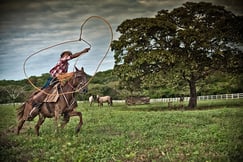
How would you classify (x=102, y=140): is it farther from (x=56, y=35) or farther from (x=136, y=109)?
(x=56, y=35)

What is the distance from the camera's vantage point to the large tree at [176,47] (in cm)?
607

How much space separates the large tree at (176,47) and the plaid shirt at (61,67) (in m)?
0.63

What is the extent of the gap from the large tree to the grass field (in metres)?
0.40

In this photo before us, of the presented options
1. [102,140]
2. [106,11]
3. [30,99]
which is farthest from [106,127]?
[106,11]

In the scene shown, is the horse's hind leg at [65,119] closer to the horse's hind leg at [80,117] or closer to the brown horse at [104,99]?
the horse's hind leg at [80,117]

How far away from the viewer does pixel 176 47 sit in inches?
240

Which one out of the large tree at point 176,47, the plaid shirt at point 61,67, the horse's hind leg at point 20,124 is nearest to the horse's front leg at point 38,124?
the horse's hind leg at point 20,124

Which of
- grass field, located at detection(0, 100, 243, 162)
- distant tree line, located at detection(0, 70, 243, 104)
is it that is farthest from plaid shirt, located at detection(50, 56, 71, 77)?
grass field, located at detection(0, 100, 243, 162)

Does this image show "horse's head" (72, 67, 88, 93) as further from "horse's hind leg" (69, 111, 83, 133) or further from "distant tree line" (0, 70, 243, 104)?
"horse's hind leg" (69, 111, 83, 133)

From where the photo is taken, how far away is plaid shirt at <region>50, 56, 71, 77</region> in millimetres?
5898

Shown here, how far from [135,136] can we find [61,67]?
4.06ft

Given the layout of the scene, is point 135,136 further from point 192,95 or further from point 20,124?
point 20,124

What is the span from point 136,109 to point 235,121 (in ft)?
4.28

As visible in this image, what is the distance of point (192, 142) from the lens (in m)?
5.99
